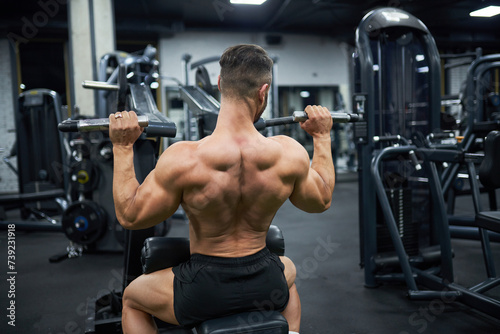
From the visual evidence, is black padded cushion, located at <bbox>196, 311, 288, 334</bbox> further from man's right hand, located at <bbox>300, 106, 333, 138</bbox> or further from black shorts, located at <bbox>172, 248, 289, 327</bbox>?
man's right hand, located at <bbox>300, 106, 333, 138</bbox>

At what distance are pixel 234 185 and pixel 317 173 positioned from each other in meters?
0.35

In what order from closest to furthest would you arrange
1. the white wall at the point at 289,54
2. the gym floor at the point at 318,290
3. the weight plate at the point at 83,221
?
the gym floor at the point at 318,290, the weight plate at the point at 83,221, the white wall at the point at 289,54

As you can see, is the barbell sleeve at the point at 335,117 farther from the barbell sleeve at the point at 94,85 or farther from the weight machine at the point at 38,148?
the weight machine at the point at 38,148

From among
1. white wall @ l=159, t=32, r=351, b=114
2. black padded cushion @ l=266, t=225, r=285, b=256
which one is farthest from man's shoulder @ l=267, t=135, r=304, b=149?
→ white wall @ l=159, t=32, r=351, b=114

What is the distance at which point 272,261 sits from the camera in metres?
1.23

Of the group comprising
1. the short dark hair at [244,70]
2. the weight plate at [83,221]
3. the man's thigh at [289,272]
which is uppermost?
the short dark hair at [244,70]

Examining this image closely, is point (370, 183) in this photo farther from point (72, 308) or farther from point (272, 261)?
point (72, 308)

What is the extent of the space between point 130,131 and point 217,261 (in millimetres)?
472

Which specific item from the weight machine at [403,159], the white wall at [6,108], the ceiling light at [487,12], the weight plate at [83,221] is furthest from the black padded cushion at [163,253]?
the ceiling light at [487,12]

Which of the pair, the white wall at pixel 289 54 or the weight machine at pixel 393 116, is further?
the white wall at pixel 289 54

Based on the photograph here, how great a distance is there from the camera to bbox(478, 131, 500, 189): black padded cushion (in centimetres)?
210

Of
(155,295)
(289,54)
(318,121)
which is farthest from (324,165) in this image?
(289,54)

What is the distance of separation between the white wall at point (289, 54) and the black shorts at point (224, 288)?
743cm

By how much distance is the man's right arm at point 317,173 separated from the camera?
4.11 feet
